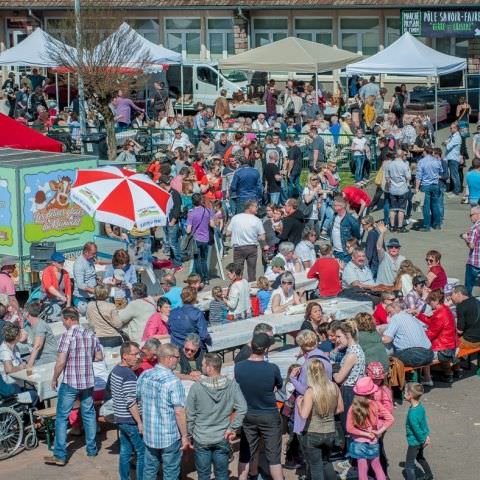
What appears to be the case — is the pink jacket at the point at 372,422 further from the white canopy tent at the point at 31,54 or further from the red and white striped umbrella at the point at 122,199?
the white canopy tent at the point at 31,54

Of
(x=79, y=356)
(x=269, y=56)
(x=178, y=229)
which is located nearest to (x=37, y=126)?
(x=269, y=56)

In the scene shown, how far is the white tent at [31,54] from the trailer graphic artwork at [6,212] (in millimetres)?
16164

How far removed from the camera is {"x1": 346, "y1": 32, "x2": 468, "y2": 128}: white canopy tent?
29.0m

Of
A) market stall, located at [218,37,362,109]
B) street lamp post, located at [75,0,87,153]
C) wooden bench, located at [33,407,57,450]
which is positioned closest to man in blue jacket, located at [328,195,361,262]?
wooden bench, located at [33,407,57,450]

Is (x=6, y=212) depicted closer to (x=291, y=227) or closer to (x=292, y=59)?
(x=291, y=227)

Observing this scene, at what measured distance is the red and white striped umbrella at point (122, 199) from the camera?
53.6ft

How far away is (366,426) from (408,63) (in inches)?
751

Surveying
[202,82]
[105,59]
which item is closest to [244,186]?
[105,59]

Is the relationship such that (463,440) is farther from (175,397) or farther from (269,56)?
(269,56)

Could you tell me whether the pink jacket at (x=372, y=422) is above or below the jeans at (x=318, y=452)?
above

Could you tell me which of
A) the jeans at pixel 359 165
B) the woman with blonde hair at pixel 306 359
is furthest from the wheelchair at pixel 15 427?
the jeans at pixel 359 165

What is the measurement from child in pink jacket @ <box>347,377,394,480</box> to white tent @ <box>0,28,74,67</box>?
966 inches

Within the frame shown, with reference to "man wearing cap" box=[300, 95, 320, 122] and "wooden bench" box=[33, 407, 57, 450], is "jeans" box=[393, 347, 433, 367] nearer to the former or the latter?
"wooden bench" box=[33, 407, 57, 450]

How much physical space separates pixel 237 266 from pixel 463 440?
4069mm
